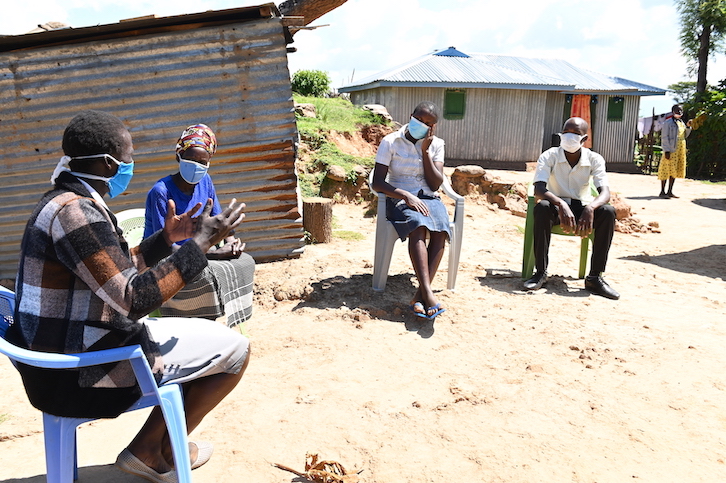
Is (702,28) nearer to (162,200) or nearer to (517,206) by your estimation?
(517,206)

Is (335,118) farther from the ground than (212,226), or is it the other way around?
(335,118)

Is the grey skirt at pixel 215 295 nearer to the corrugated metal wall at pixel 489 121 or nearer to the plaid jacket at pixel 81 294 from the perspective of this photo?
the plaid jacket at pixel 81 294

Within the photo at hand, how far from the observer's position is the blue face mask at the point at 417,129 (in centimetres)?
466

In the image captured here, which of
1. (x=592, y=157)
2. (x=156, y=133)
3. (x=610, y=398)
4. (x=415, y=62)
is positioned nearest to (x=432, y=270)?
(x=610, y=398)

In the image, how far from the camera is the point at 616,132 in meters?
18.8

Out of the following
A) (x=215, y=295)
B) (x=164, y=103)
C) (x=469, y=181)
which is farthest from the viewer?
(x=469, y=181)

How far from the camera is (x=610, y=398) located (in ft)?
10.5

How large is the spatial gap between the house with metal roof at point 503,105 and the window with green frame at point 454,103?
3 centimetres

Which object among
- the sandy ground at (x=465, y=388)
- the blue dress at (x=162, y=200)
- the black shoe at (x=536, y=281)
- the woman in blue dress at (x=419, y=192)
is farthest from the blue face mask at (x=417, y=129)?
the blue dress at (x=162, y=200)

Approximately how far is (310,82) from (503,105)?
6063mm

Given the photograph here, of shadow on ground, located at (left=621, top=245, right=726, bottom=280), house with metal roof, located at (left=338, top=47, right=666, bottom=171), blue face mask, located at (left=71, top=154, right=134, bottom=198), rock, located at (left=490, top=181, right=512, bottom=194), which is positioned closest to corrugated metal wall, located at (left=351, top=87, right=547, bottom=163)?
house with metal roof, located at (left=338, top=47, right=666, bottom=171)

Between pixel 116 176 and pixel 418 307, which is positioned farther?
pixel 418 307

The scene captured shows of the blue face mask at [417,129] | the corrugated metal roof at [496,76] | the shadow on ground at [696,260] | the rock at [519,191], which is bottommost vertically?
the shadow on ground at [696,260]

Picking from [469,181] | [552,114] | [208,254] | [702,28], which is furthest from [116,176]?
[702,28]
